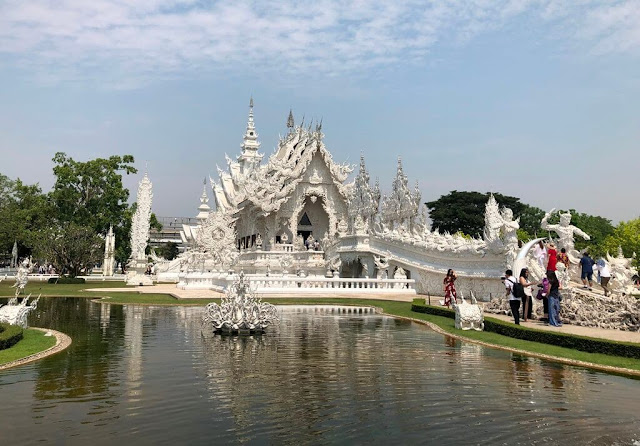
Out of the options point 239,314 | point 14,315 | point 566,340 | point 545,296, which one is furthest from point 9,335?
point 545,296

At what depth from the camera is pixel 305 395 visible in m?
7.56

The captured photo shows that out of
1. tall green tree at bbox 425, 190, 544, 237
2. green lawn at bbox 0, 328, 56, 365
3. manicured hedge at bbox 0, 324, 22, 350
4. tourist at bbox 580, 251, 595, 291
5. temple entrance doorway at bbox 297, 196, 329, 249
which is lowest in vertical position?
green lawn at bbox 0, 328, 56, 365

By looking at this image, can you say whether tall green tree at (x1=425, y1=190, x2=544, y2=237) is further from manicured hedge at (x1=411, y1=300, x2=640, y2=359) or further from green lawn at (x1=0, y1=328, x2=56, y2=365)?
green lawn at (x1=0, y1=328, x2=56, y2=365)

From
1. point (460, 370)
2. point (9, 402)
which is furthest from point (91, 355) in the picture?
point (460, 370)

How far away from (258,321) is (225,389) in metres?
5.06

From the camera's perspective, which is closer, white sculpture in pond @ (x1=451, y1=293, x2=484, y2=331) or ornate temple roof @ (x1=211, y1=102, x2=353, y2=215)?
white sculpture in pond @ (x1=451, y1=293, x2=484, y2=331)

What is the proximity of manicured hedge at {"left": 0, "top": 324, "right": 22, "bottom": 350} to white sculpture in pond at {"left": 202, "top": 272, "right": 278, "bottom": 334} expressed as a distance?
151 inches

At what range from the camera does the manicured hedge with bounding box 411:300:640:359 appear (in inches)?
407

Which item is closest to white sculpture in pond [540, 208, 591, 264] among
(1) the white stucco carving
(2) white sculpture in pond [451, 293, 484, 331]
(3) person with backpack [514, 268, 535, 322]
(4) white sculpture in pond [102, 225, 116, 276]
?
(1) the white stucco carving

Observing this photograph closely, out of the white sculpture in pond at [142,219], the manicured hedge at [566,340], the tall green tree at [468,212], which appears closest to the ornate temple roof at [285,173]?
the white sculpture in pond at [142,219]

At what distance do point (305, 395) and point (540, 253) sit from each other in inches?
548

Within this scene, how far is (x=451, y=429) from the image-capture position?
246 inches

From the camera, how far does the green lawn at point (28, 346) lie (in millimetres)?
9773

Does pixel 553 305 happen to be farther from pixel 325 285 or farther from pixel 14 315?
pixel 325 285
